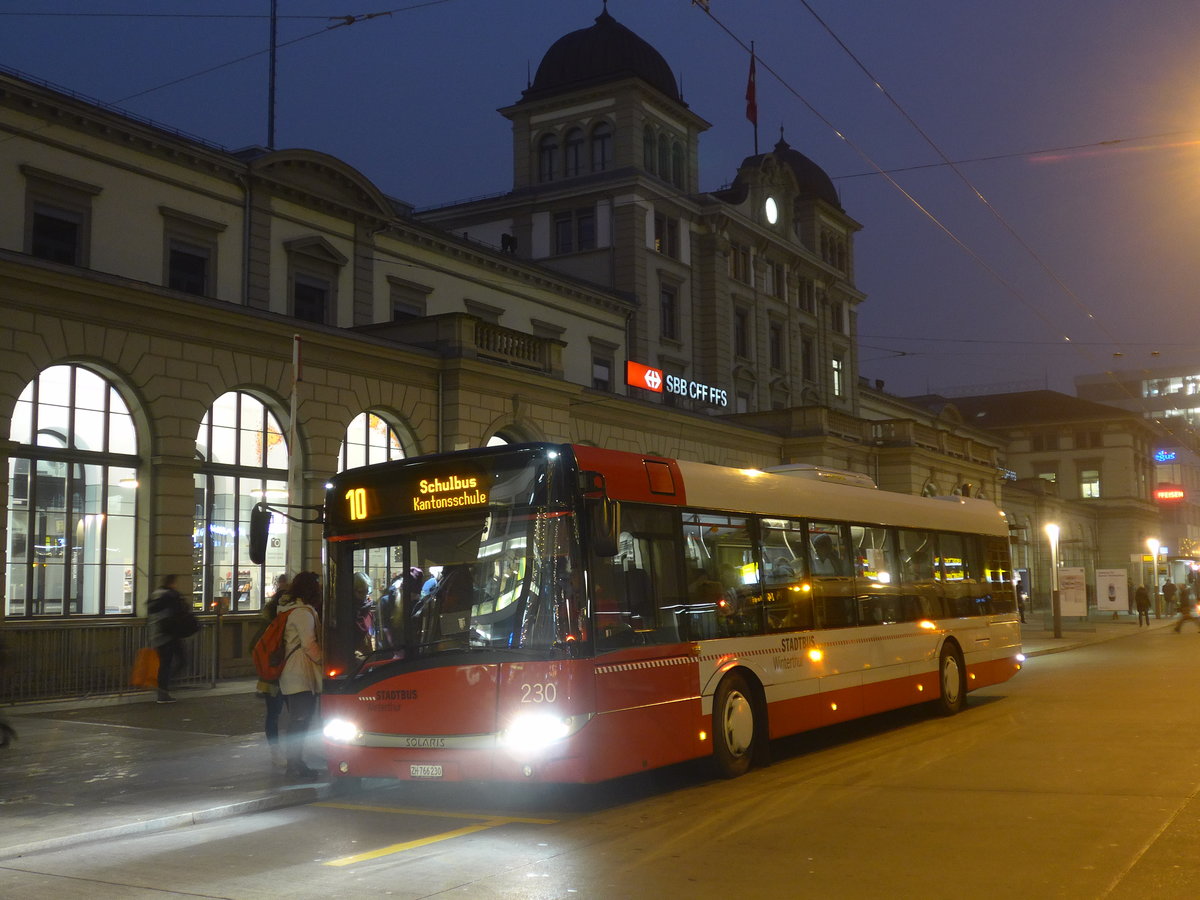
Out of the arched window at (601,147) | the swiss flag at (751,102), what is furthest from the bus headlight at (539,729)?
the arched window at (601,147)

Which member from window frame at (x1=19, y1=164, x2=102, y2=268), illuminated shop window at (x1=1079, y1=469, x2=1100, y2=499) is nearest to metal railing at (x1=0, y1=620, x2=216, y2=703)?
window frame at (x1=19, y1=164, x2=102, y2=268)

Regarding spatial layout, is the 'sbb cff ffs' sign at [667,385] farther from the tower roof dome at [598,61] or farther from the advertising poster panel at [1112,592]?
the advertising poster panel at [1112,592]

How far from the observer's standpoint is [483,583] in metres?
10.5

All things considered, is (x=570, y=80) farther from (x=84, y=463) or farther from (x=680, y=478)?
(x=680, y=478)

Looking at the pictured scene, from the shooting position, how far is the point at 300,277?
30672mm

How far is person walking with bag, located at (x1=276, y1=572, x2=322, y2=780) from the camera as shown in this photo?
12.3 metres

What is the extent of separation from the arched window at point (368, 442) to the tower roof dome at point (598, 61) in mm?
23769

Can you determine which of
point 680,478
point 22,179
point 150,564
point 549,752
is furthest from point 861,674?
point 22,179

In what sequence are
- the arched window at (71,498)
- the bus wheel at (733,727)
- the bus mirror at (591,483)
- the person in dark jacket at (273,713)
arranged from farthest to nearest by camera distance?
the arched window at (71,498), the person in dark jacket at (273,713), the bus wheel at (733,727), the bus mirror at (591,483)

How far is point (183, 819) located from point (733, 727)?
5035mm

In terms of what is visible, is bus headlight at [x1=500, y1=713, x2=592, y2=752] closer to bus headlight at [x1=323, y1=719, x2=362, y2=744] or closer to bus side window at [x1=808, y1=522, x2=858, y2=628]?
bus headlight at [x1=323, y1=719, x2=362, y2=744]

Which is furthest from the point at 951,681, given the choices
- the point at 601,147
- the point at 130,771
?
the point at 601,147

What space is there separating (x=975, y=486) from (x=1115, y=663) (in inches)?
1239

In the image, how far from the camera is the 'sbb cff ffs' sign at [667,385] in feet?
133
